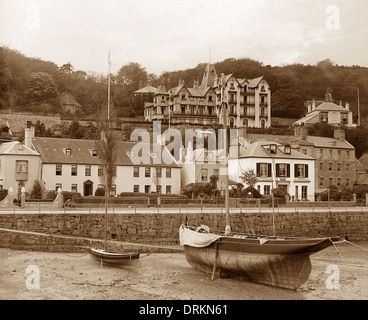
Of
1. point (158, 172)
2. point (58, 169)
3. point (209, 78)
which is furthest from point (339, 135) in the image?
point (58, 169)

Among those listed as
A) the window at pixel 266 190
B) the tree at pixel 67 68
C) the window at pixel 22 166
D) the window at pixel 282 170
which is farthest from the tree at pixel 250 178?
the tree at pixel 67 68

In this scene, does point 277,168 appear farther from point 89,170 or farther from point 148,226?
point 148,226

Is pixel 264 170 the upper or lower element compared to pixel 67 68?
lower

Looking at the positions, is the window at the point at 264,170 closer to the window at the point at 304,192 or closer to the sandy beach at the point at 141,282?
the window at the point at 304,192

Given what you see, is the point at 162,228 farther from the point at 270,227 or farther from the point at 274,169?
the point at 274,169

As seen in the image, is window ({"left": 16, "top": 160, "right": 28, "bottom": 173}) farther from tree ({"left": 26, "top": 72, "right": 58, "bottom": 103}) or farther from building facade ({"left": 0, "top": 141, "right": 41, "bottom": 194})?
tree ({"left": 26, "top": 72, "right": 58, "bottom": 103})

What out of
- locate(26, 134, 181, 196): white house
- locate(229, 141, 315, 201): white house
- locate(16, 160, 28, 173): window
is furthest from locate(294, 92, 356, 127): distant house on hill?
locate(16, 160, 28, 173): window
